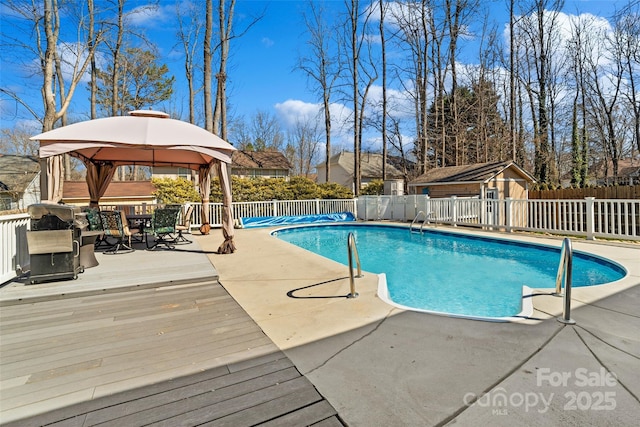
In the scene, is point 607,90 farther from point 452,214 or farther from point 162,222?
point 162,222

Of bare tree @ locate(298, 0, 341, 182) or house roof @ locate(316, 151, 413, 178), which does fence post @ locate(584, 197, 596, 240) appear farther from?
house roof @ locate(316, 151, 413, 178)

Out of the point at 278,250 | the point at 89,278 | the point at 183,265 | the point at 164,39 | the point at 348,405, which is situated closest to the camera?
the point at 348,405

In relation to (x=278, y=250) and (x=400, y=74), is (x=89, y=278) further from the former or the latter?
(x=400, y=74)

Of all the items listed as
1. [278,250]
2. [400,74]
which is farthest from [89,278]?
[400,74]

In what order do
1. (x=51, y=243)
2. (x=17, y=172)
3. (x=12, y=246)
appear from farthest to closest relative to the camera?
1. (x=17, y=172)
2. (x=12, y=246)
3. (x=51, y=243)

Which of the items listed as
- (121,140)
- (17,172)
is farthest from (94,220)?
(17,172)

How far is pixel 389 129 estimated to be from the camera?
23.5 meters

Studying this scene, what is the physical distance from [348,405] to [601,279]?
5.83m

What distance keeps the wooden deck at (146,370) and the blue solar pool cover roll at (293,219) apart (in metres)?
9.63

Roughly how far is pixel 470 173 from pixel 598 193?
5047mm

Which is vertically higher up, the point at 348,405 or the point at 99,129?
the point at 99,129

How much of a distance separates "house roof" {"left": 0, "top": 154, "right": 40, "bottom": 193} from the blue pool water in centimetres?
1790

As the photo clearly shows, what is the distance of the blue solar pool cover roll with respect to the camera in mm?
13258

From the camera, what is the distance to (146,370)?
230cm
